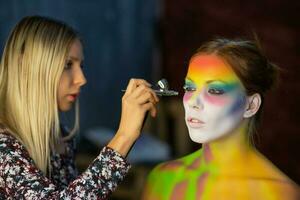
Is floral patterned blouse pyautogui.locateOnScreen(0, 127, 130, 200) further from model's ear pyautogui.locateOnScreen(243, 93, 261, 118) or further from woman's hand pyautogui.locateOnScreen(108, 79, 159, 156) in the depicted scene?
model's ear pyautogui.locateOnScreen(243, 93, 261, 118)

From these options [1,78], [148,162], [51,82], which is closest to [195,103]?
[51,82]

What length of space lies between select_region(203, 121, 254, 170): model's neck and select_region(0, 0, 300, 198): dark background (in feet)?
4.90

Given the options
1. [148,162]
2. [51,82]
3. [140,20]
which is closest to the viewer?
[51,82]

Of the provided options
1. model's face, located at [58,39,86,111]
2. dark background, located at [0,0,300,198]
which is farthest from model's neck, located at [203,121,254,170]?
dark background, located at [0,0,300,198]

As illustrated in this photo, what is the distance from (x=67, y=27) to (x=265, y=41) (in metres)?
1.93

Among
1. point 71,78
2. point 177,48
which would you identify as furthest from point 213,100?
point 177,48

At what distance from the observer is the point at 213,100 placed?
1337 mm

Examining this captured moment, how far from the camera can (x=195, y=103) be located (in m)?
1.34

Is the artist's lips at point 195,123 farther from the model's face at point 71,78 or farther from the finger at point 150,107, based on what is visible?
the model's face at point 71,78

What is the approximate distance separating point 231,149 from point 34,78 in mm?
479

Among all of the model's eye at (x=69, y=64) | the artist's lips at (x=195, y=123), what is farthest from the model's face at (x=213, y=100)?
the model's eye at (x=69, y=64)

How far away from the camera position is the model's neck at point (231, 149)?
1358 millimetres

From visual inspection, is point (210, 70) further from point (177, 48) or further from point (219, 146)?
point (177, 48)

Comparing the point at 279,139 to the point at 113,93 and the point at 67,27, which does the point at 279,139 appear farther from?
the point at 67,27
